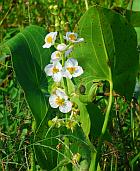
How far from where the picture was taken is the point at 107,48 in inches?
62.0

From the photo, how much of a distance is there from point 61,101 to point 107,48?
0.85 feet

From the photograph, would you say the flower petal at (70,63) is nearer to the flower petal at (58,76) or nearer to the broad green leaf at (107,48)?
the flower petal at (58,76)

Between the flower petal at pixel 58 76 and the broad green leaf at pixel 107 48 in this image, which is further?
the broad green leaf at pixel 107 48

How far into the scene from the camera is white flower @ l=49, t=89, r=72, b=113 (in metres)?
1.41

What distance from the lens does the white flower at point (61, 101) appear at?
1.41 metres

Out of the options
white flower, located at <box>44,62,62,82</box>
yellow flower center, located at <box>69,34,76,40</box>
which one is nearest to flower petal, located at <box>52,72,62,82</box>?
white flower, located at <box>44,62,62,82</box>

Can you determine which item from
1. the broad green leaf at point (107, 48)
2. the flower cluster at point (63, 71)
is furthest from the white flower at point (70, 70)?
the broad green leaf at point (107, 48)

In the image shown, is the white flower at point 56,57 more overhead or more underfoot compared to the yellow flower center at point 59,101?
more overhead

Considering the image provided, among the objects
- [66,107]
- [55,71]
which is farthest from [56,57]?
[66,107]

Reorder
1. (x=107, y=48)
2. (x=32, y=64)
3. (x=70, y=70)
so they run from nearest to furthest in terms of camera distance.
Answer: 1. (x=70, y=70)
2. (x=107, y=48)
3. (x=32, y=64)

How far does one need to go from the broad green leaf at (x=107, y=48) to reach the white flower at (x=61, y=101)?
0.21 metres

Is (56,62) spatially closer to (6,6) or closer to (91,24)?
(91,24)

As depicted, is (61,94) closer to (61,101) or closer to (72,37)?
(61,101)

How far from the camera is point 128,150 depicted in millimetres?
2023
